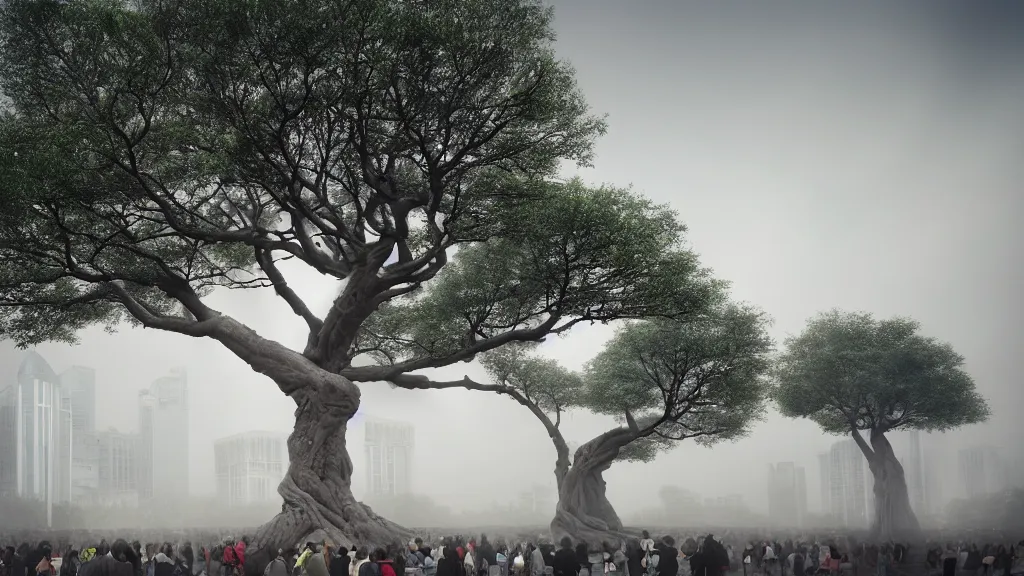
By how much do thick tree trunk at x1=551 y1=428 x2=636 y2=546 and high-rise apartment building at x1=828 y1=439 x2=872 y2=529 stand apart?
22974 millimetres

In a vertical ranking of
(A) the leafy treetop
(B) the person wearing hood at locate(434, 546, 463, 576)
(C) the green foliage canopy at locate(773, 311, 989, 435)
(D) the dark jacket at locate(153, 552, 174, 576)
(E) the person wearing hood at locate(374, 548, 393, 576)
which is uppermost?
(A) the leafy treetop

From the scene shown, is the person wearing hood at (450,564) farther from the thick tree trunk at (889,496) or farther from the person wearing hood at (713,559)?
the thick tree trunk at (889,496)

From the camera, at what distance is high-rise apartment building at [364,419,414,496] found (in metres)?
61.8

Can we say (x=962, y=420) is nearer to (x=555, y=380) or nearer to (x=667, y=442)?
(x=667, y=442)

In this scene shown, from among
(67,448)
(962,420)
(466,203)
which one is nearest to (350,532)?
(466,203)

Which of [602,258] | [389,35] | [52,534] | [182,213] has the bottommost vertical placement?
[52,534]

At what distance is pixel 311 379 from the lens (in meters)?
22.7

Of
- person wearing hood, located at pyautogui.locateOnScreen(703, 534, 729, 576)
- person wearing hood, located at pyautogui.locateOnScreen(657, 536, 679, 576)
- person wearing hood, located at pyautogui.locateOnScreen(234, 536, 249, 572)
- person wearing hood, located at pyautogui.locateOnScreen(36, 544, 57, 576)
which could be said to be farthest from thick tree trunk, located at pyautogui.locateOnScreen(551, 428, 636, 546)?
person wearing hood, located at pyautogui.locateOnScreen(657, 536, 679, 576)

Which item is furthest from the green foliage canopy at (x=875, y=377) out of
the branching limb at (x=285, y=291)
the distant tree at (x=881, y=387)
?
the branching limb at (x=285, y=291)

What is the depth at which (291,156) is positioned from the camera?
2081 cm

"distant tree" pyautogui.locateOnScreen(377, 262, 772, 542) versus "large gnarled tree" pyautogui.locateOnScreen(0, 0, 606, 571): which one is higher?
"large gnarled tree" pyautogui.locateOnScreen(0, 0, 606, 571)

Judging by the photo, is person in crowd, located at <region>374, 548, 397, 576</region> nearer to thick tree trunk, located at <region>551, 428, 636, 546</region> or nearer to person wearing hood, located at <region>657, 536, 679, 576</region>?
person wearing hood, located at <region>657, 536, 679, 576</region>

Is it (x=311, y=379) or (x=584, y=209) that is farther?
(x=311, y=379)

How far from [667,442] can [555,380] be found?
25.5 ft
